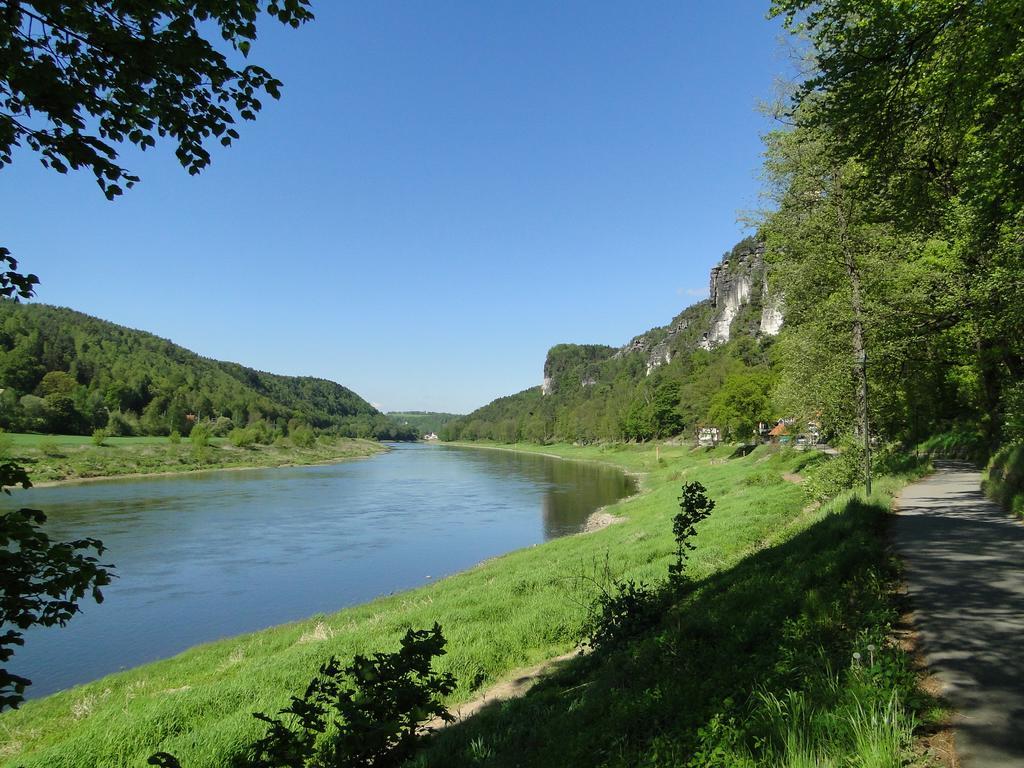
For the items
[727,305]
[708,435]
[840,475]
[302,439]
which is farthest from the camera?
[727,305]

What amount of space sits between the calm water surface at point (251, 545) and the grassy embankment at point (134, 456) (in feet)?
26.2

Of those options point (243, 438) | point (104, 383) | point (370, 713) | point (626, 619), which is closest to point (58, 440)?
point (243, 438)

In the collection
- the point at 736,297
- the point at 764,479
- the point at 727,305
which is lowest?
the point at 764,479

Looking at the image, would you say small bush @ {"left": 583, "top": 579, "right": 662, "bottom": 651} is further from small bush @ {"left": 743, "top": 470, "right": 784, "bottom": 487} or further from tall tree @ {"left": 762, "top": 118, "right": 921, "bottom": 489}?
small bush @ {"left": 743, "top": 470, "right": 784, "bottom": 487}

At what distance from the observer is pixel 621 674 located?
618 centimetres

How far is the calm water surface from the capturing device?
16516 millimetres

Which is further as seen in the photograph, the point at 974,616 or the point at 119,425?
the point at 119,425

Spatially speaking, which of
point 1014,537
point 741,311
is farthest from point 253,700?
point 741,311

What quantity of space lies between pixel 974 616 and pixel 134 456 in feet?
304

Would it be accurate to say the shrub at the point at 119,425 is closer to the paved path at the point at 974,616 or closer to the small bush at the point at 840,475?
the small bush at the point at 840,475

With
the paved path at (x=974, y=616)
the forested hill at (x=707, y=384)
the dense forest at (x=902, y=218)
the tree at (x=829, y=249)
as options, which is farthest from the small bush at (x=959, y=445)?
the paved path at (x=974, y=616)

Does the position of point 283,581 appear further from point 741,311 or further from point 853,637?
point 741,311

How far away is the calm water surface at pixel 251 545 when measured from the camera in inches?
650

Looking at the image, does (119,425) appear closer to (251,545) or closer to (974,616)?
(251,545)
